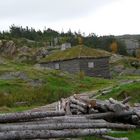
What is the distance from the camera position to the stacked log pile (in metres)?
13.1

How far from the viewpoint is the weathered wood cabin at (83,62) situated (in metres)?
65.3

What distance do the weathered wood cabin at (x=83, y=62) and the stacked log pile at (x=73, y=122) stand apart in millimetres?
45143

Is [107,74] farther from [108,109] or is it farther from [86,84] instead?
[108,109]

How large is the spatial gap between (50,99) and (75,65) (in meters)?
28.5

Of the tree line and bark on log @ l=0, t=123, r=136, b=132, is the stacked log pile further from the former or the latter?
the tree line

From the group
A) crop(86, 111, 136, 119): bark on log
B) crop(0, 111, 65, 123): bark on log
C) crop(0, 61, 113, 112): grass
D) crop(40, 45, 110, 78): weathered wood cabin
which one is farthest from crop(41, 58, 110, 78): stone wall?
crop(0, 111, 65, 123): bark on log

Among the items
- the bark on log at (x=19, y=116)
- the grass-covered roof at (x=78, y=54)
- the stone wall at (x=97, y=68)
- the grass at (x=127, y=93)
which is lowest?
the stone wall at (x=97, y=68)

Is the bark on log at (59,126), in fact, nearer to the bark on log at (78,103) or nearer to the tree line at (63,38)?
the bark on log at (78,103)

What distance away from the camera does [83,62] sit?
6544 cm

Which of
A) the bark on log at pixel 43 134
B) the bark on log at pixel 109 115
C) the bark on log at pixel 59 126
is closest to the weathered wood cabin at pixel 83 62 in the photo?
the bark on log at pixel 109 115

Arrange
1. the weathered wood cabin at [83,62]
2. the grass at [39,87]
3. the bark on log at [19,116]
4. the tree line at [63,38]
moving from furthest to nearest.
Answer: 1. the tree line at [63,38]
2. the weathered wood cabin at [83,62]
3. the grass at [39,87]
4. the bark on log at [19,116]

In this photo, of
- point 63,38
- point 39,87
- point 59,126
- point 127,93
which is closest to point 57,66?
point 39,87

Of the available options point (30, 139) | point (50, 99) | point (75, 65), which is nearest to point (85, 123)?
point (30, 139)

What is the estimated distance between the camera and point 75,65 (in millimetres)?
65688
